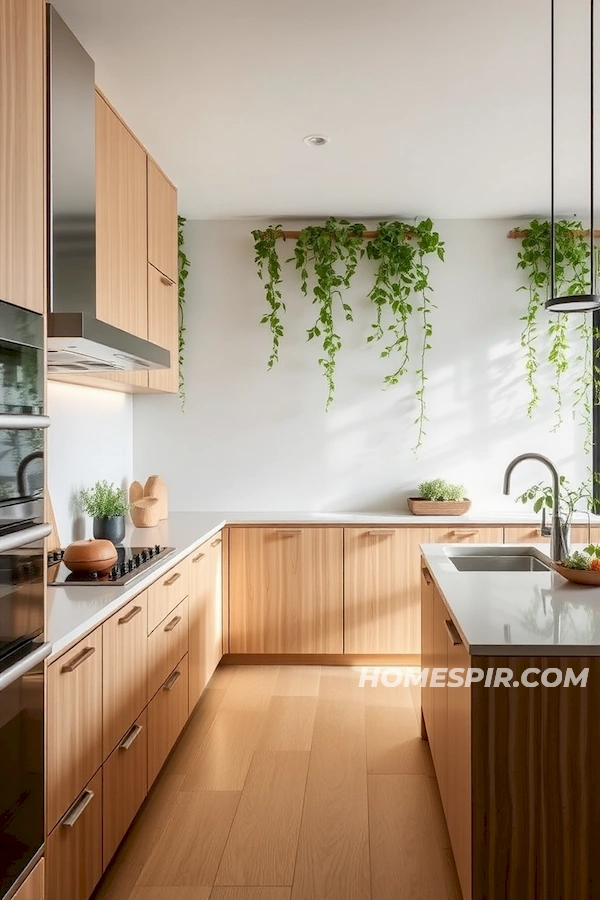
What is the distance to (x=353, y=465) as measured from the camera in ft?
15.5

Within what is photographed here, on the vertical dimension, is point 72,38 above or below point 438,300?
above

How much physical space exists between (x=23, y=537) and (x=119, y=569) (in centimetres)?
114

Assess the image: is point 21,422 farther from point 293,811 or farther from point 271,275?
point 271,275

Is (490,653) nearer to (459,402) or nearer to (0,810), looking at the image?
(0,810)

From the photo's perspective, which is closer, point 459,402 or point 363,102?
point 363,102

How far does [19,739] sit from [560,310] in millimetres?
1938

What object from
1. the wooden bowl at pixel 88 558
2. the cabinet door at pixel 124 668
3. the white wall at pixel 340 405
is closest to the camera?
the cabinet door at pixel 124 668

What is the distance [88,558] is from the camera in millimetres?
2617

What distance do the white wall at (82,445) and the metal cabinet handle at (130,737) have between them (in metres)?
1.26

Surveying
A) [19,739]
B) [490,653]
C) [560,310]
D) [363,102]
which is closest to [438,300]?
[363,102]

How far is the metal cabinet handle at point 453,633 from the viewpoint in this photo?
1971 millimetres

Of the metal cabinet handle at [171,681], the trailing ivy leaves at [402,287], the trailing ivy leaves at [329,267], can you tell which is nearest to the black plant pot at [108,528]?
the metal cabinet handle at [171,681]

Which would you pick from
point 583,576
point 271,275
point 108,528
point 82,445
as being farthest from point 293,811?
point 271,275

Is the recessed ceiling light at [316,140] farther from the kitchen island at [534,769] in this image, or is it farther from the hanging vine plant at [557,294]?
the kitchen island at [534,769]
